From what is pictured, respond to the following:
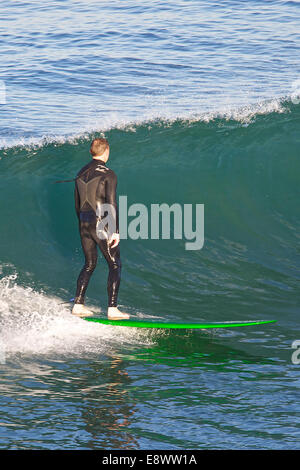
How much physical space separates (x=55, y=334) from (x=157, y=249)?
110 inches

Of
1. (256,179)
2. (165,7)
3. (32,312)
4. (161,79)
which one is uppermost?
(165,7)

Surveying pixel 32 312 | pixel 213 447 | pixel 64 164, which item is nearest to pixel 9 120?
pixel 64 164

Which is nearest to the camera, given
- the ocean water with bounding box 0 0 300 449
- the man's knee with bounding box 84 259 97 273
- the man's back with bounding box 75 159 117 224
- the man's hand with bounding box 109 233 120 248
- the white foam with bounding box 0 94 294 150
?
the ocean water with bounding box 0 0 300 449

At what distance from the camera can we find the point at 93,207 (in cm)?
632

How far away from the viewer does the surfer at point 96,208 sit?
247 inches

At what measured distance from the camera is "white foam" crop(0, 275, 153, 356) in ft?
20.9

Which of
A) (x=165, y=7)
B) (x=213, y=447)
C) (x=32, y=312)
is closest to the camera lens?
(x=213, y=447)

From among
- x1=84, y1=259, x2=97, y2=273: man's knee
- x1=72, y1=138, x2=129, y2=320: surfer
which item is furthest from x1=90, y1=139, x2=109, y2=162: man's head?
x1=84, y1=259, x2=97, y2=273: man's knee

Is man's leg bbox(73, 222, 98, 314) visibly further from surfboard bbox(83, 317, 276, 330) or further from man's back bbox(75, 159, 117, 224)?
surfboard bbox(83, 317, 276, 330)

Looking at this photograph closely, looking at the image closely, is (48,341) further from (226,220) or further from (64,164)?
(64,164)

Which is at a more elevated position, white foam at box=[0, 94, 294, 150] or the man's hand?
white foam at box=[0, 94, 294, 150]

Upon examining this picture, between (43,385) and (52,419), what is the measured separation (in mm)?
630

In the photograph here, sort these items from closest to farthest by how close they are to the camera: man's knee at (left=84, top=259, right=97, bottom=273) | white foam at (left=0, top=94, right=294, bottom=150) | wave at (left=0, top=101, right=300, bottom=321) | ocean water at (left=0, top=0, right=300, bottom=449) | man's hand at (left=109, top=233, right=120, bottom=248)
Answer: ocean water at (left=0, top=0, right=300, bottom=449) → man's hand at (left=109, top=233, right=120, bottom=248) → man's knee at (left=84, top=259, right=97, bottom=273) → wave at (left=0, top=101, right=300, bottom=321) → white foam at (left=0, top=94, right=294, bottom=150)

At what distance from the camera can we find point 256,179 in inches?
409
